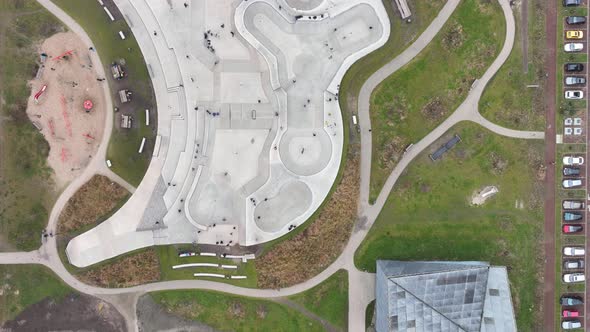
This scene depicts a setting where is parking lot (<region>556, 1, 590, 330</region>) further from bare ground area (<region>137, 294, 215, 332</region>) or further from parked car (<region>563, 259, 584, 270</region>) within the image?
bare ground area (<region>137, 294, 215, 332</region>)

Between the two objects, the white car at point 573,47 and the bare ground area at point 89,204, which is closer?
the bare ground area at point 89,204

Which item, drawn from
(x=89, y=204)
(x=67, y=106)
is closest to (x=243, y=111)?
(x=67, y=106)

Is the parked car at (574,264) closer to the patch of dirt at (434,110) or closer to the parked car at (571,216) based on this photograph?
the parked car at (571,216)

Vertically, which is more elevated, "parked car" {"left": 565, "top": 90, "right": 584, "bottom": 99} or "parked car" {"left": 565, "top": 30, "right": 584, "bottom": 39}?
"parked car" {"left": 565, "top": 30, "right": 584, "bottom": 39}

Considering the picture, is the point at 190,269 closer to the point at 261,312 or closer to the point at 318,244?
the point at 261,312

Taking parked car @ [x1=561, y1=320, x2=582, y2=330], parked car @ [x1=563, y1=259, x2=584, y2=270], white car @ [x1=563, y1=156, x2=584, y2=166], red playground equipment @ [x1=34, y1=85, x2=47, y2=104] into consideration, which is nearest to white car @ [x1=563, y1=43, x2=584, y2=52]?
white car @ [x1=563, y1=156, x2=584, y2=166]

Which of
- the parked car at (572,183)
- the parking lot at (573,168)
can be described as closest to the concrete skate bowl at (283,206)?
the parked car at (572,183)
